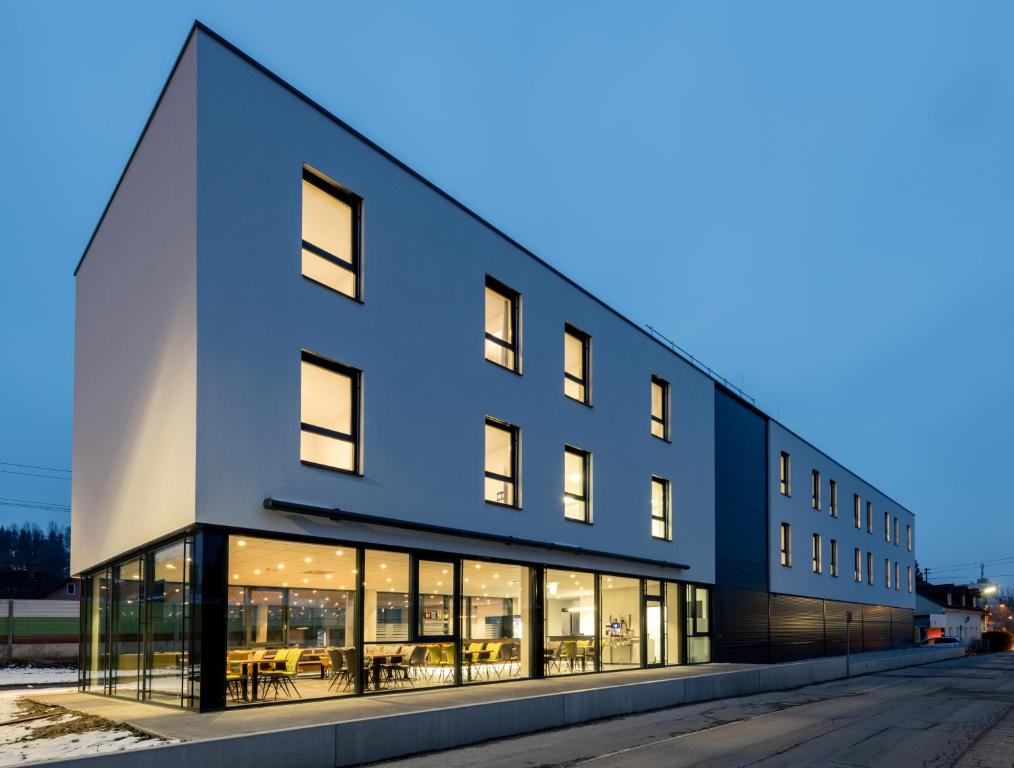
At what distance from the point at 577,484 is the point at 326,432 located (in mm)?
9254

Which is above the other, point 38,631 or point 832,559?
point 832,559

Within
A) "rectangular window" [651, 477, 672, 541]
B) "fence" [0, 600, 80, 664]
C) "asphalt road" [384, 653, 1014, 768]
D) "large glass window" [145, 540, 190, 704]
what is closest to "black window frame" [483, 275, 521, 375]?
"rectangular window" [651, 477, 672, 541]

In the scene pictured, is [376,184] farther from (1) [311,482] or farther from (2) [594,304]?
(2) [594,304]

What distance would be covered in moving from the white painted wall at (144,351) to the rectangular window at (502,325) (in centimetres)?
765

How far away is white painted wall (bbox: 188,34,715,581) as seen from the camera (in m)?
14.3

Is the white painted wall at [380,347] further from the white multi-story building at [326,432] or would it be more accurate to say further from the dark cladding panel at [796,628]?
the dark cladding panel at [796,628]

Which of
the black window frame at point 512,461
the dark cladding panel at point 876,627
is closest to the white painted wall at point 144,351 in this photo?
the black window frame at point 512,461

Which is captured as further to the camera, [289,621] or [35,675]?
[35,675]

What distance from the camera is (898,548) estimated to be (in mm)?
58969

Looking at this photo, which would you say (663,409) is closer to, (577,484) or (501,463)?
(577,484)


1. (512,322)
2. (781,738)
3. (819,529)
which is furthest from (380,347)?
(819,529)

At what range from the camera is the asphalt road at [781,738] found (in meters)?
12.2

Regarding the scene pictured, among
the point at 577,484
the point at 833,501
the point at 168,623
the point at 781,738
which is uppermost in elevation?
the point at 577,484

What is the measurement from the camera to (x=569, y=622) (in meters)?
22.6
